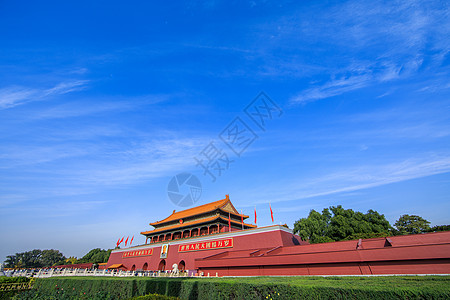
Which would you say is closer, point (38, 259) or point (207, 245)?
point (207, 245)

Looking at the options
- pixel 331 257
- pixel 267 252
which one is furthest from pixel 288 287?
pixel 267 252

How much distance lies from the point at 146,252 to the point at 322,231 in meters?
22.6

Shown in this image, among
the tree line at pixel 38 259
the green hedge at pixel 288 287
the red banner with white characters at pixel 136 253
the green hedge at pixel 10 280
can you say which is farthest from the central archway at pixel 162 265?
the tree line at pixel 38 259

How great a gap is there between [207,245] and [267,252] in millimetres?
8255

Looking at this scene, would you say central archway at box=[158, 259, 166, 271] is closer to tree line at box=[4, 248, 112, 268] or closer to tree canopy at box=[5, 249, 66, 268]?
tree line at box=[4, 248, 112, 268]

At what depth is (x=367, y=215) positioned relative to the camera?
24.5 metres

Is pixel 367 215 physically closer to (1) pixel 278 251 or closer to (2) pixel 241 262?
(1) pixel 278 251

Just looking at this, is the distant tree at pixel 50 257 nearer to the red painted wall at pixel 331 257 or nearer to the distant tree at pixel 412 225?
the red painted wall at pixel 331 257

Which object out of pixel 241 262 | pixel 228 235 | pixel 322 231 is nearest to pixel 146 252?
pixel 228 235

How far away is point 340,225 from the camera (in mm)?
23328

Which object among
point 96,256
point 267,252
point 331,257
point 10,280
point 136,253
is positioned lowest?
point 331,257

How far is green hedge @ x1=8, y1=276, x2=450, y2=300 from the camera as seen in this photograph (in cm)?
452

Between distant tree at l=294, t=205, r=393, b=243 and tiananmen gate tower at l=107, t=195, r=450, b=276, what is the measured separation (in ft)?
15.0

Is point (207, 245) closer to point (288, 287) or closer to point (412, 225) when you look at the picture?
point (288, 287)
